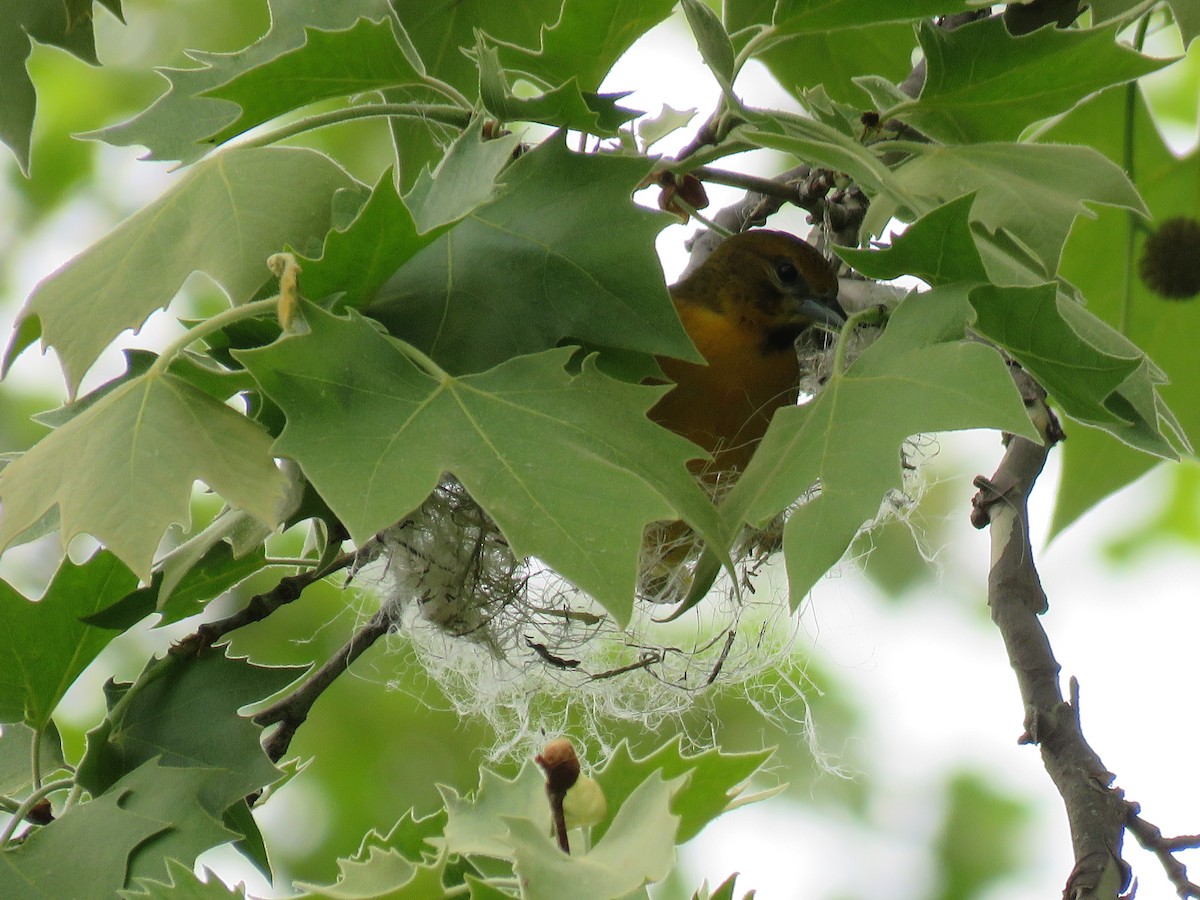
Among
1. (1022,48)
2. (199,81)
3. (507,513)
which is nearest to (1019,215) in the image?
(1022,48)

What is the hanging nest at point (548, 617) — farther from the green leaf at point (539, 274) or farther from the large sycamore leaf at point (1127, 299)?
the large sycamore leaf at point (1127, 299)

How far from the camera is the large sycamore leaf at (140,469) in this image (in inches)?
40.1

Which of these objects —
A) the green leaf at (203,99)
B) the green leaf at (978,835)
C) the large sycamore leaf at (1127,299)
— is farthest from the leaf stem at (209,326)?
the green leaf at (978,835)

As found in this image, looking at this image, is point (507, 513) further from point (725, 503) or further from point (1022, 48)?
point (1022, 48)

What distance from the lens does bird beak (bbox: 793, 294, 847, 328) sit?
1.92 meters

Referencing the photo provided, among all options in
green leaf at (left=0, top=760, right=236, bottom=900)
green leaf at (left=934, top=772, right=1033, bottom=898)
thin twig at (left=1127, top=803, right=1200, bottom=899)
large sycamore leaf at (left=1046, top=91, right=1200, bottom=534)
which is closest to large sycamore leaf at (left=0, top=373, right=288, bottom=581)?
green leaf at (left=0, top=760, right=236, bottom=900)

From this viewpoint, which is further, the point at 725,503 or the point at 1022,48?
the point at 1022,48

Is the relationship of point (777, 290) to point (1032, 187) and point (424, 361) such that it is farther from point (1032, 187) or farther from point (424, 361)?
point (424, 361)

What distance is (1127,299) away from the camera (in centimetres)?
202

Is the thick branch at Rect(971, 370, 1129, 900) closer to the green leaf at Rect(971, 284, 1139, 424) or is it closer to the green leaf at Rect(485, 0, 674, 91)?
the green leaf at Rect(971, 284, 1139, 424)

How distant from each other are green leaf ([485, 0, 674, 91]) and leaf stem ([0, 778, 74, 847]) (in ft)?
2.85

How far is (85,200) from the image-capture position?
14.5 ft

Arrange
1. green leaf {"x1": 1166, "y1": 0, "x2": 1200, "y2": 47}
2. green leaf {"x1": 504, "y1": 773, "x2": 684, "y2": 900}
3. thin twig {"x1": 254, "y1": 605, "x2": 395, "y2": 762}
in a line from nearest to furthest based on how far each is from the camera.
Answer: green leaf {"x1": 504, "y1": 773, "x2": 684, "y2": 900} → green leaf {"x1": 1166, "y1": 0, "x2": 1200, "y2": 47} → thin twig {"x1": 254, "y1": 605, "x2": 395, "y2": 762}

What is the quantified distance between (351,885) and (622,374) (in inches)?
18.6
